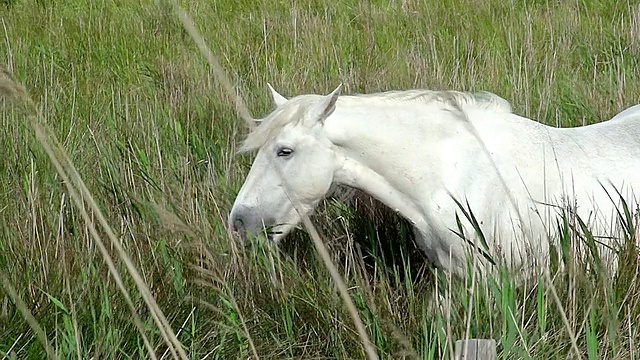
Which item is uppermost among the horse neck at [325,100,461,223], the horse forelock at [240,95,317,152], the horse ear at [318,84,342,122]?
the horse ear at [318,84,342,122]

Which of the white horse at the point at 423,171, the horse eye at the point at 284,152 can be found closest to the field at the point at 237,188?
the white horse at the point at 423,171

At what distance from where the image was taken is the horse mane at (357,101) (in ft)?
7.82

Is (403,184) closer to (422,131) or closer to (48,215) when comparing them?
(422,131)

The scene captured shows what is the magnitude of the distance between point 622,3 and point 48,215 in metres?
4.49

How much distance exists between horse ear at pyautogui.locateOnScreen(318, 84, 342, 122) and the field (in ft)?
1.12

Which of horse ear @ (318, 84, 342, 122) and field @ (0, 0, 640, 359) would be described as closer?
field @ (0, 0, 640, 359)

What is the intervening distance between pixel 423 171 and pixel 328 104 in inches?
13.1

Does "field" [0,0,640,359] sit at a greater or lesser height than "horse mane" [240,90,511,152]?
lesser

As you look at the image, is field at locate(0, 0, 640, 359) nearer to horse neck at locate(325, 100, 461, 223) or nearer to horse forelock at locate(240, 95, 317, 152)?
horse neck at locate(325, 100, 461, 223)

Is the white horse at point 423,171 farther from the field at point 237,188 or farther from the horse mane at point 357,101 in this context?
the field at point 237,188

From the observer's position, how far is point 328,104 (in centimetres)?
236

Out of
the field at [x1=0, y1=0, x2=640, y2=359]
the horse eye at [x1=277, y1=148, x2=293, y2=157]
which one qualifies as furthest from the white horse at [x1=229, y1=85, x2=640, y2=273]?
the field at [x1=0, y1=0, x2=640, y2=359]

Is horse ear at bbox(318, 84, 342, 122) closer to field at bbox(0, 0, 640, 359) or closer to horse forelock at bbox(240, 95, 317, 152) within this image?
horse forelock at bbox(240, 95, 317, 152)

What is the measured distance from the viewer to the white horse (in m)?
2.37
